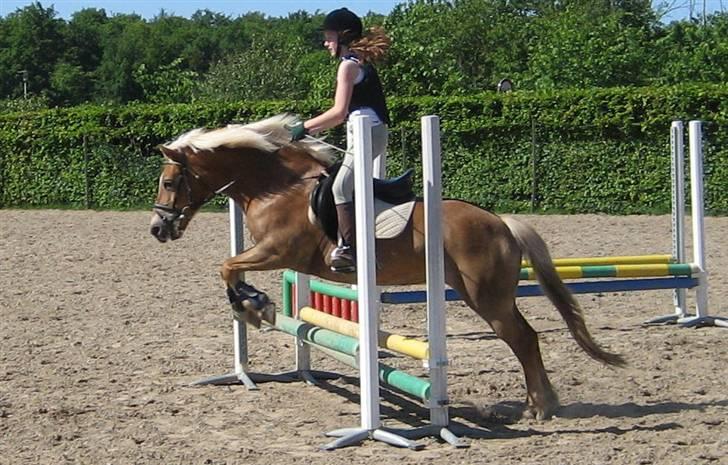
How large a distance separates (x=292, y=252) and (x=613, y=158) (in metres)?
15.6

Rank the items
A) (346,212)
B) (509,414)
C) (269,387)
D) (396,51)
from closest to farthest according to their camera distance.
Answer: (346,212)
(509,414)
(269,387)
(396,51)

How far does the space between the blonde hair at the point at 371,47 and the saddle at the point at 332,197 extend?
2.26 feet

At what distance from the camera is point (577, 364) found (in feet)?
26.9

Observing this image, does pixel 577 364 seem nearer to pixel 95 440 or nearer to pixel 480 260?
pixel 480 260

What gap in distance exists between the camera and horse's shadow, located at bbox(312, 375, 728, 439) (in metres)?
6.10

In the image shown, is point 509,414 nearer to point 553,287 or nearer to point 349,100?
point 553,287

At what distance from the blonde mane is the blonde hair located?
71 cm

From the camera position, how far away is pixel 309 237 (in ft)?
21.8

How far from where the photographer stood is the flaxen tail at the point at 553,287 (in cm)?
659

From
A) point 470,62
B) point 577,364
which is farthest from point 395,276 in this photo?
point 470,62

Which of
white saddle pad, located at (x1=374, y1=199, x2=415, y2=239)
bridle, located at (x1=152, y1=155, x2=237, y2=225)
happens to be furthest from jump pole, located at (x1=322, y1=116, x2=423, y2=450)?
bridle, located at (x1=152, y1=155, x2=237, y2=225)

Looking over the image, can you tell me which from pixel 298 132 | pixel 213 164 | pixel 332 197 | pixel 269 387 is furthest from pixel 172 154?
pixel 269 387

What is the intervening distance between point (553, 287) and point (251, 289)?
180 centimetres

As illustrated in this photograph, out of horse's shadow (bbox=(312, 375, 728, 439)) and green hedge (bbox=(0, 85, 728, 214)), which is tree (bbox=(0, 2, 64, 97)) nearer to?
green hedge (bbox=(0, 85, 728, 214))
